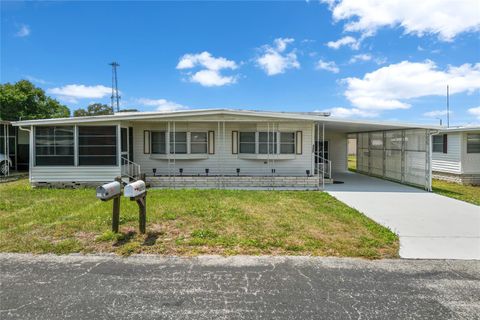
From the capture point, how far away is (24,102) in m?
29.1

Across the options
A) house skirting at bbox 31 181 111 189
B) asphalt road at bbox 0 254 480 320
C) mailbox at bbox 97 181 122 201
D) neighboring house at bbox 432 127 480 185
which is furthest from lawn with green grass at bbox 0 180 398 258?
neighboring house at bbox 432 127 480 185

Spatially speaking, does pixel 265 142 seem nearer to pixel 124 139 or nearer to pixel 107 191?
pixel 124 139

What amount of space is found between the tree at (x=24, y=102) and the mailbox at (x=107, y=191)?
99.4ft

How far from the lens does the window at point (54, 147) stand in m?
9.95

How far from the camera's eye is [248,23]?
13.9 meters

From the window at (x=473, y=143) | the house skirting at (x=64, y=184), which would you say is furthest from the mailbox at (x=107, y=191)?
the window at (x=473, y=143)

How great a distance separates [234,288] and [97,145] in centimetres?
880

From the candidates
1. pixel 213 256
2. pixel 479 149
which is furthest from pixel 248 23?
pixel 213 256

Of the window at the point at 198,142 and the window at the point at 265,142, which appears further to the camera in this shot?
the window at the point at 198,142

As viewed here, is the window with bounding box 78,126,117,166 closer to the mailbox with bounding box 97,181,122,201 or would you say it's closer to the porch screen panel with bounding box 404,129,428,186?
the mailbox with bounding box 97,181,122,201

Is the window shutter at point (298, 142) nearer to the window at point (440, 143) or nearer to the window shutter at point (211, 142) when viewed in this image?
the window shutter at point (211, 142)

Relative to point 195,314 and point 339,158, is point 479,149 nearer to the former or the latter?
point 339,158

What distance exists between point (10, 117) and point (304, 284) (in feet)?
115

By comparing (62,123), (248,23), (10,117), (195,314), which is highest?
(248,23)
